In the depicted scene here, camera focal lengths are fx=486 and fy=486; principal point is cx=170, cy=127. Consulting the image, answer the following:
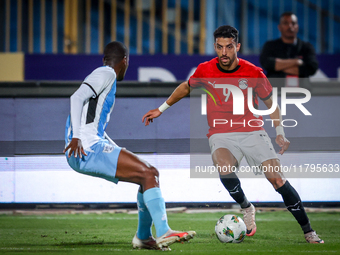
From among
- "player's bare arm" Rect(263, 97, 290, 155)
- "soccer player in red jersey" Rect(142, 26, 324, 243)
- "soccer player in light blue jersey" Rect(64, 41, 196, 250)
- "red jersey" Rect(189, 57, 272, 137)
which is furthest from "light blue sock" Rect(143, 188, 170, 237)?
"player's bare arm" Rect(263, 97, 290, 155)

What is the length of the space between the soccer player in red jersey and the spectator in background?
1451mm

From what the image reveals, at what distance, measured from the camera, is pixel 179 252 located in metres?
3.57

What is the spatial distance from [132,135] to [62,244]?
1.96m

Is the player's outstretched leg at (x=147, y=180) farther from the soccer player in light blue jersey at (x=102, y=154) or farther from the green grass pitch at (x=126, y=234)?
the green grass pitch at (x=126, y=234)

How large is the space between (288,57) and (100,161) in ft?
11.2

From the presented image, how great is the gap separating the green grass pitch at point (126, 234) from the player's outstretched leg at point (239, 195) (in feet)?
0.38

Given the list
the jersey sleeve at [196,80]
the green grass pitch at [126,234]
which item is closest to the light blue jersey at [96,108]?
the green grass pitch at [126,234]

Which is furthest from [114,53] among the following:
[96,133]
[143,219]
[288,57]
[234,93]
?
[288,57]

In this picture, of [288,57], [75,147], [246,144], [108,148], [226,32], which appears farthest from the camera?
[288,57]

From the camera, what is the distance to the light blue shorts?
11.5 feet

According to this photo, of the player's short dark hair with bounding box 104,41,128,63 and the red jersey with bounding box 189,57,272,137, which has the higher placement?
the player's short dark hair with bounding box 104,41,128,63

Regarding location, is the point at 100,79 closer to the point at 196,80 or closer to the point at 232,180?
the point at 196,80

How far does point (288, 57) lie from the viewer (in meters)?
6.05

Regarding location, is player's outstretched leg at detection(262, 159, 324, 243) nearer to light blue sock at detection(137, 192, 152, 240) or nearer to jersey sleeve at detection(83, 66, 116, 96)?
light blue sock at detection(137, 192, 152, 240)
